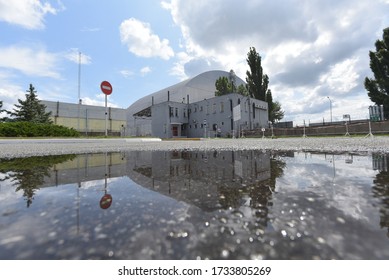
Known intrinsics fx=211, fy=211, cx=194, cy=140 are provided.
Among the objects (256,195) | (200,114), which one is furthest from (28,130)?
(200,114)

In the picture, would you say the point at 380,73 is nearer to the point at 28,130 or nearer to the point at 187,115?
the point at 187,115

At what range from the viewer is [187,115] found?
5094 centimetres

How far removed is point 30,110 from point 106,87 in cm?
1893

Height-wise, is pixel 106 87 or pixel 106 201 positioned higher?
pixel 106 87

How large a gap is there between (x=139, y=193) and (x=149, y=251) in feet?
4.07

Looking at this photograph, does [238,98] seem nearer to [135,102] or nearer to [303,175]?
[303,175]

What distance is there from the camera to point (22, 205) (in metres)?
1.99

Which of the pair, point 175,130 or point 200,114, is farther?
point 175,130

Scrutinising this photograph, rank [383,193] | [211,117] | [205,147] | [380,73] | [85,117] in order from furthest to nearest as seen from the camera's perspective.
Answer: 1. [85,117]
2. [211,117]
3. [380,73]
4. [205,147]
5. [383,193]

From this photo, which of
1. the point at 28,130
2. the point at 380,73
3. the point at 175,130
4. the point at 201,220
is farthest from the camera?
the point at 175,130

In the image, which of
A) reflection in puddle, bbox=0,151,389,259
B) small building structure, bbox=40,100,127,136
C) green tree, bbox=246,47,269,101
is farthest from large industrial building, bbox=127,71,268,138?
reflection in puddle, bbox=0,151,389,259

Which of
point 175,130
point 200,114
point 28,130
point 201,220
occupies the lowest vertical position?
point 201,220

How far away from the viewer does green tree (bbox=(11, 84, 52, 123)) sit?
3722 centimetres
